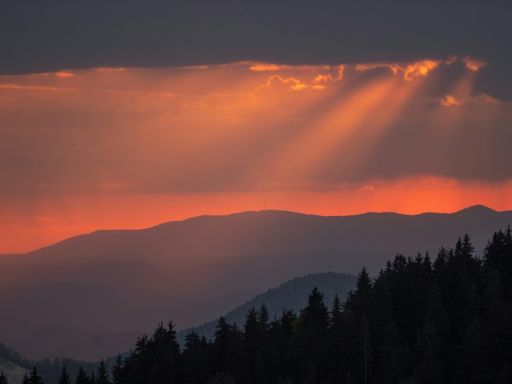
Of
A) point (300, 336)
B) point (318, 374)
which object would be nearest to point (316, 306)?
point (300, 336)

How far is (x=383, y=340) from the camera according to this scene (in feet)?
541

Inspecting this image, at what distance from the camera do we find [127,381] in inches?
7121

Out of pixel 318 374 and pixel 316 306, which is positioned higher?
pixel 316 306

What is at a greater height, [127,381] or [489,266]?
[489,266]

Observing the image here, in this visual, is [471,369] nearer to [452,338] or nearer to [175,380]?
[452,338]

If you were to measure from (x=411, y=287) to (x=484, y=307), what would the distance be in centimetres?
1770

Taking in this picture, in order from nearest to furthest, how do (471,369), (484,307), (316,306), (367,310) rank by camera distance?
(471,369)
(484,307)
(367,310)
(316,306)

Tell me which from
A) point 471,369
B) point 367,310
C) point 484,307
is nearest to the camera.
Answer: point 471,369

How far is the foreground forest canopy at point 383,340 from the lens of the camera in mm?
145875

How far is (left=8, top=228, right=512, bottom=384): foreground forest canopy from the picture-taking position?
479 ft

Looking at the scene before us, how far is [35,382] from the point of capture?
6673 inches

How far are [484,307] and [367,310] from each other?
61.9 ft

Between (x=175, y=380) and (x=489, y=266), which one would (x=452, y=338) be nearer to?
(x=489, y=266)

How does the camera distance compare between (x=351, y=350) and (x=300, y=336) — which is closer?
(x=351, y=350)
